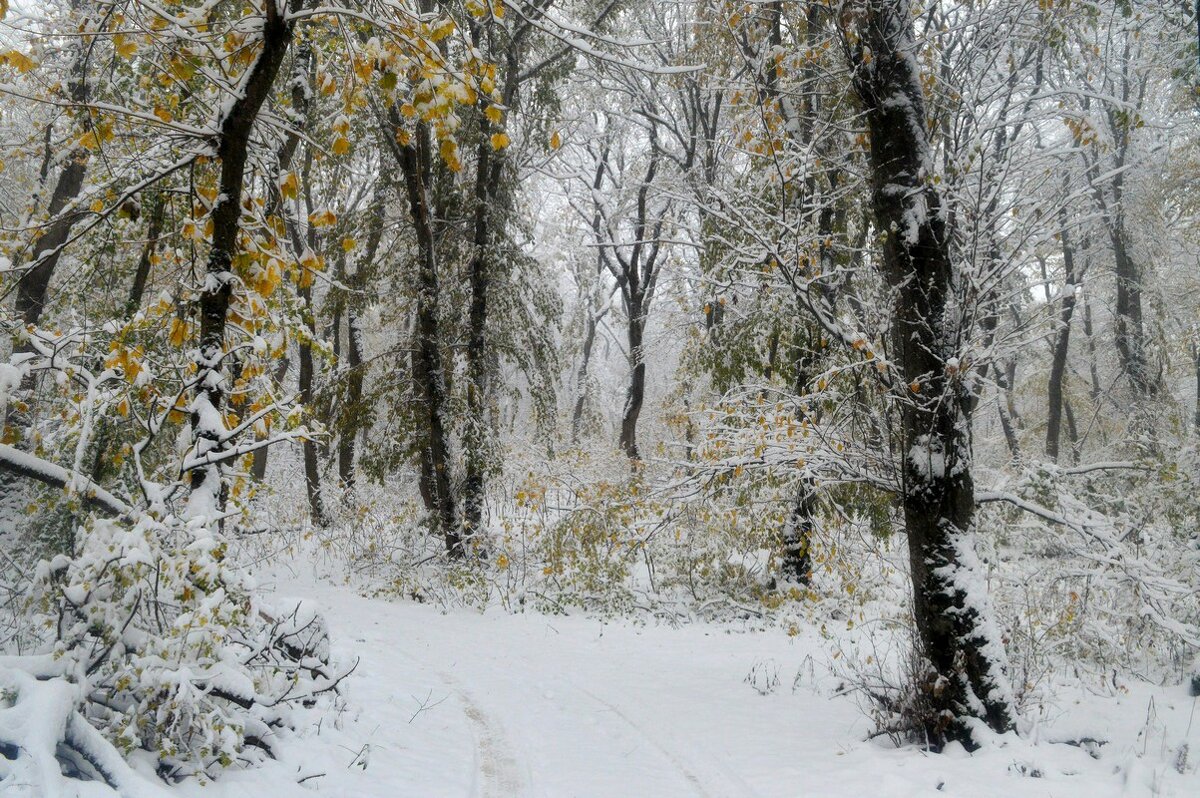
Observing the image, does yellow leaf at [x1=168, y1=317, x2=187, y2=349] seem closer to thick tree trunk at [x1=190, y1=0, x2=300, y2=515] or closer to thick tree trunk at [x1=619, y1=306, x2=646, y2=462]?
thick tree trunk at [x1=190, y1=0, x2=300, y2=515]

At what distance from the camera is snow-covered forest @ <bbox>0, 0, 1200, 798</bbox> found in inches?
145

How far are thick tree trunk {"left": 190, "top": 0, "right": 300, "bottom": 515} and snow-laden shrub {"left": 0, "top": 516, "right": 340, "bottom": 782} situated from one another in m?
0.60

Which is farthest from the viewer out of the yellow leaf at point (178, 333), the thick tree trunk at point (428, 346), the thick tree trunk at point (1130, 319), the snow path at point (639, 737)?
the thick tree trunk at point (1130, 319)

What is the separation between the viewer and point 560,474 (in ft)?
40.0

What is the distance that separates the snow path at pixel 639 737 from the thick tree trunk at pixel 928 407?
48 centimetres

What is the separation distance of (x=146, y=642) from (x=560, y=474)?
8.87 metres

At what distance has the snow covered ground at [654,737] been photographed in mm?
4438

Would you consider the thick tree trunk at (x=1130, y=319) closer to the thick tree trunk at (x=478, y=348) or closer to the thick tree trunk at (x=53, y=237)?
the thick tree trunk at (x=478, y=348)

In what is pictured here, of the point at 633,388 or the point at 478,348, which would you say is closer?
the point at 478,348

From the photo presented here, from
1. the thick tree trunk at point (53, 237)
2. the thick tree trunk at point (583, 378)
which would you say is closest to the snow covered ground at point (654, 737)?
the thick tree trunk at point (53, 237)

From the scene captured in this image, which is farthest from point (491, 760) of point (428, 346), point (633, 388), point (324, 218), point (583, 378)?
point (583, 378)

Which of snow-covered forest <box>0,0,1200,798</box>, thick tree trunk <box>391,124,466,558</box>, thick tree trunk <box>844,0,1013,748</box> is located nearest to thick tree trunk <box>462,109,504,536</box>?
snow-covered forest <box>0,0,1200,798</box>

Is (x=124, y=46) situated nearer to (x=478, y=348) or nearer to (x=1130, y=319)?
(x=478, y=348)

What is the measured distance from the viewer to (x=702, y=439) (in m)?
7.20
